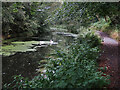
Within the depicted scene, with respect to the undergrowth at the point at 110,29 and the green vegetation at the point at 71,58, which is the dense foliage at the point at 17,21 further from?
the undergrowth at the point at 110,29

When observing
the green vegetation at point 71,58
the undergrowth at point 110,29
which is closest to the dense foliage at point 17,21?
the green vegetation at point 71,58

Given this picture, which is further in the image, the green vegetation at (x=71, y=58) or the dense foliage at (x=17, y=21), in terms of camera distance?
the dense foliage at (x=17, y=21)

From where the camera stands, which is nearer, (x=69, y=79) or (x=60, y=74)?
(x=69, y=79)

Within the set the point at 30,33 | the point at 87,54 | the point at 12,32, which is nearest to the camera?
the point at 87,54

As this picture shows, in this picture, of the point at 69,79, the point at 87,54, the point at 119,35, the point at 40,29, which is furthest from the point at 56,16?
the point at 40,29

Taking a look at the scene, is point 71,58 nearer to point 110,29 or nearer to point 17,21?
point 17,21

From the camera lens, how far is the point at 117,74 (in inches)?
158

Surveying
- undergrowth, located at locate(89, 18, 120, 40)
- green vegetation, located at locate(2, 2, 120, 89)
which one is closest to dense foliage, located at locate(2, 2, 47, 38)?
green vegetation, located at locate(2, 2, 120, 89)

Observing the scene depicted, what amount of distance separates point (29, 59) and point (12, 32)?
32.0 ft

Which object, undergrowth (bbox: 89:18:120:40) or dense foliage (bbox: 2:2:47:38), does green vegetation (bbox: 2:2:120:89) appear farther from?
undergrowth (bbox: 89:18:120:40)

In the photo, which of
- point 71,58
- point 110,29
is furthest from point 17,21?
point 71,58

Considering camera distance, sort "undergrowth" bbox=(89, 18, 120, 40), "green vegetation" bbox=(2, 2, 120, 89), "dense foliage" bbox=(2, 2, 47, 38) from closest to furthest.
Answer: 1. "green vegetation" bbox=(2, 2, 120, 89)
2. "undergrowth" bbox=(89, 18, 120, 40)
3. "dense foliage" bbox=(2, 2, 47, 38)

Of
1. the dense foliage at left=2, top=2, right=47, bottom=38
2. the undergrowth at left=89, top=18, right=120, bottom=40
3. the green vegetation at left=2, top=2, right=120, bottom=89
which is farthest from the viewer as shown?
the dense foliage at left=2, top=2, right=47, bottom=38

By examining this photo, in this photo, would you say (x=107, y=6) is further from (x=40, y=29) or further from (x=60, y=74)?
(x=40, y=29)
